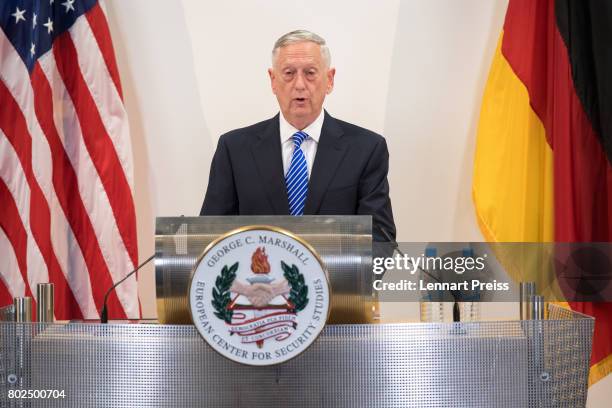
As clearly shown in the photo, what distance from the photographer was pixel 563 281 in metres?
3.19

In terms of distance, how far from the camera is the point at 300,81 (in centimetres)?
300

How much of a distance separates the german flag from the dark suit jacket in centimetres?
71

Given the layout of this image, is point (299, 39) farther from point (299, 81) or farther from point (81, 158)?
point (81, 158)

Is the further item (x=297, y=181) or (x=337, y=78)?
(x=337, y=78)

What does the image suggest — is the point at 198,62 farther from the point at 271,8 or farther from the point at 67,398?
the point at 67,398

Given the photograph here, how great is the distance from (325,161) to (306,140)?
0.16 metres

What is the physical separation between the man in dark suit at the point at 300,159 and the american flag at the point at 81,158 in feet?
2.31

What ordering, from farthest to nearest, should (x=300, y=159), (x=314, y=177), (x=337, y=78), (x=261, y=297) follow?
(x=337, y=78) < (x=300, y=159) < (x=314, y=177) < (x=261, y=297)

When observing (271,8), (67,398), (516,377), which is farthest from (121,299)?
(516,377)

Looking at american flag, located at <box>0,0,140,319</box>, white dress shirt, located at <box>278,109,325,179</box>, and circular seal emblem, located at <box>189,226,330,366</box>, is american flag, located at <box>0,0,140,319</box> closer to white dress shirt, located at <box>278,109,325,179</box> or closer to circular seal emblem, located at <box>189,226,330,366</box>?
white dress shirt, located at <box>278,109,325,179</box>

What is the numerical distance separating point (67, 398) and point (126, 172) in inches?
89.9

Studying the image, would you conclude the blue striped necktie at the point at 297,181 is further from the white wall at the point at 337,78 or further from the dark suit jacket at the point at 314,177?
the white wall at the point at 337,78

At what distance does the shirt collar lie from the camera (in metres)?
3.05

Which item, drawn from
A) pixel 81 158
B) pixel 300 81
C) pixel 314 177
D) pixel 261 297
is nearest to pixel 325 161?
pixel 314 177
